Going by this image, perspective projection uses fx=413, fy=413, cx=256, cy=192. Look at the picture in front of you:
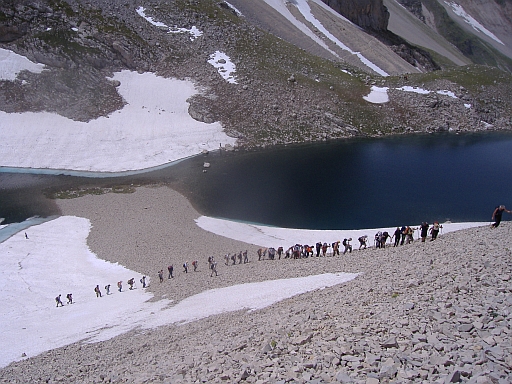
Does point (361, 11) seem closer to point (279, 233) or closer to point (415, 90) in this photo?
point (415, 90)

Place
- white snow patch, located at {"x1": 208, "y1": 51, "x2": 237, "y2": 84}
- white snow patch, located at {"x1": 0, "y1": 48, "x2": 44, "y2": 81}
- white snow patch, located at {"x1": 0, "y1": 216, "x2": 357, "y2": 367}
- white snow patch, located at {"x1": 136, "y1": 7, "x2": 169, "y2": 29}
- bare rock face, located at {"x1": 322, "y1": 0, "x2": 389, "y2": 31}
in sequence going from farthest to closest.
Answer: bare rock face, located at {"x1": 322, "y1": 0, "x2": 389, "y2": 31}, white snow patch, located at {"x1": 136, "y1": 7, "x2": 169, "y2": 29}, white snow patch, located at {"x1": 208, "y1": 51, "x2": 237, "y2": 84}, white snow patch, located at {"x1": 0, "y1": 48, "x2": 44, "y2": 81}, white snow patch, located at {"x1": 0, "y1": 216, "x2": 357, "y2": 367}

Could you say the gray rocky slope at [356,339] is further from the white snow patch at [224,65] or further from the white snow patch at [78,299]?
the white snow patch at [224,65]

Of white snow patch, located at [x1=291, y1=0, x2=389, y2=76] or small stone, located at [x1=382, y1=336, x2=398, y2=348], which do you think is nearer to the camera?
small stone, located at [x1=382, y1=336, x2=398, y2=348]

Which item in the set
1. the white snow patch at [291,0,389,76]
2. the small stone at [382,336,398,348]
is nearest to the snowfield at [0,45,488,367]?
the small stone at [382,336,398,348]

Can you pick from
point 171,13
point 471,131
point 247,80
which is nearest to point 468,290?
point 247,80

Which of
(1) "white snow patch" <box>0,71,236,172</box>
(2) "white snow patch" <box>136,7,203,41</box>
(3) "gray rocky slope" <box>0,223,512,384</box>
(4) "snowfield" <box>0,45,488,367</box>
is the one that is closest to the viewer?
(3) "gray rocky slope" <box>0,223,512,384</box>

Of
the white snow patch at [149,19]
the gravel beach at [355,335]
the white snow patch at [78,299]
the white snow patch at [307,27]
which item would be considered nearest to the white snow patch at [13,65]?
the white snow patch at [149,19]

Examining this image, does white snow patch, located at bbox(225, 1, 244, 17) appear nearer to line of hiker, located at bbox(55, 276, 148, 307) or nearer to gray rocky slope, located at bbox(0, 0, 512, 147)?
gray rocky slope, located at bbox(0, 0, 512, 147)
